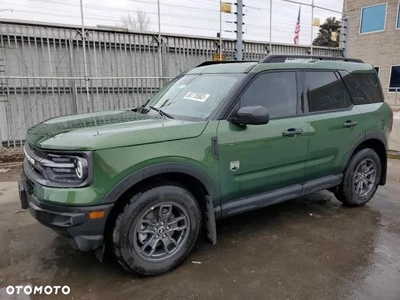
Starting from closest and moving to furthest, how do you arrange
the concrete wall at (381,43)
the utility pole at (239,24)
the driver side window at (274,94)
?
the driver side window at (274,94), the utility pole at (239,24), the concrete wall at (381,43)

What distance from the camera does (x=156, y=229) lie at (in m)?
2.86

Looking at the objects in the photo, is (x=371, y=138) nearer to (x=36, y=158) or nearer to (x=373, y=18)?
Answer: (x=36, y=158)

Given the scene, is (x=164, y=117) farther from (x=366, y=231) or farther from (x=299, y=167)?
(x=366, y=231)

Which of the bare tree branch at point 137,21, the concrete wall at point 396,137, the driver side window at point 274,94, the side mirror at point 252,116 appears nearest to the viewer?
the side mirror at point 252,116

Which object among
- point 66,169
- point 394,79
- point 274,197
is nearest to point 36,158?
point 66,169

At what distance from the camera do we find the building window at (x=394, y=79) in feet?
58.4

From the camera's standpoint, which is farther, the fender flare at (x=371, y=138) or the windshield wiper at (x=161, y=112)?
the fender flare at (x=371, y=138)

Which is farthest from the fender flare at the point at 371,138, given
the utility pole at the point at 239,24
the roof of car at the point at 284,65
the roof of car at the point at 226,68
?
the utility pole at the point at 239,24

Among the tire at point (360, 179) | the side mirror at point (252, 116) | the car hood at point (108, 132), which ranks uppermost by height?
the side mirror at point (252, 116)

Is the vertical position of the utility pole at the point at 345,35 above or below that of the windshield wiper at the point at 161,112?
above

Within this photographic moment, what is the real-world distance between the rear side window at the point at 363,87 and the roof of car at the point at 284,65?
9 cm

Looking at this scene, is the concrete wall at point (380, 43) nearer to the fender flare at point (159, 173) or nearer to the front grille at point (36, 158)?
the fender flare at point (159, 173)

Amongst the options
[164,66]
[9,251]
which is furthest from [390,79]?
[9,251]

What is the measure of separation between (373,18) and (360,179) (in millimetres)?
17967
